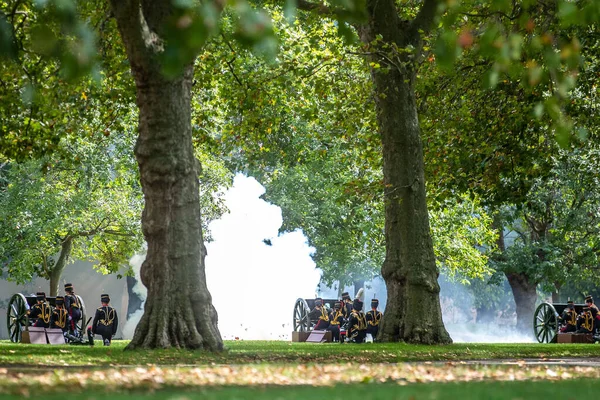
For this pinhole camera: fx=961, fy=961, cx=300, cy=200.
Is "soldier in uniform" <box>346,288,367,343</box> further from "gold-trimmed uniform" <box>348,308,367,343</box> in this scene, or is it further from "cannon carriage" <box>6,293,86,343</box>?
"cannon carriage" <box>6,293,86,343</box>

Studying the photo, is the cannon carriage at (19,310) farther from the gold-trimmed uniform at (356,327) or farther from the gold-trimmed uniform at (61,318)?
the gold-trimmed uniform at (356,327)

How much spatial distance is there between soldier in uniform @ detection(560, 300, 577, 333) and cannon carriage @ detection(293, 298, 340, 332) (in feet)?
23.4

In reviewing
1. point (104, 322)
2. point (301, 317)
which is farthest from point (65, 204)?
point (104, 322)

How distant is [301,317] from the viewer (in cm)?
3047

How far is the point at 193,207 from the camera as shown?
46.9 ft

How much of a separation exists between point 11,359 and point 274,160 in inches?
1210

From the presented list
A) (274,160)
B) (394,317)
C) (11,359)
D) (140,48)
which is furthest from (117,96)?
(274,160)

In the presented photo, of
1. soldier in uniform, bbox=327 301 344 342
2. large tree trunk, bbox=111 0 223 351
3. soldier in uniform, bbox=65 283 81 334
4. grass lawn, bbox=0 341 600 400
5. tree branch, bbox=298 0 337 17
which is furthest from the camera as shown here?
soldier in uniform, bbox=327 301 344 342

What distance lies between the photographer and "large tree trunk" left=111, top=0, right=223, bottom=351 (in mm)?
13570

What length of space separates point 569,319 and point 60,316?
1363 centimetres

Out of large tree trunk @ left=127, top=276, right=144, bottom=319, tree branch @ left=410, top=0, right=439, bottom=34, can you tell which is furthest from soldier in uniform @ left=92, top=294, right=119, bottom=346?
large tree trunk @ left=127, top=276, right=144, bottom=319

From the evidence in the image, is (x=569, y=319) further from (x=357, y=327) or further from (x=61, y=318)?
(x=61, y=318)

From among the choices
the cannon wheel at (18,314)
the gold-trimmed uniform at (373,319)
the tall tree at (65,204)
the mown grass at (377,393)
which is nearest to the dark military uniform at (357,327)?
the gold-trimmed uniform at (373,319)

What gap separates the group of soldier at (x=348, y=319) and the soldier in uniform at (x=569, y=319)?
16.9 feet
